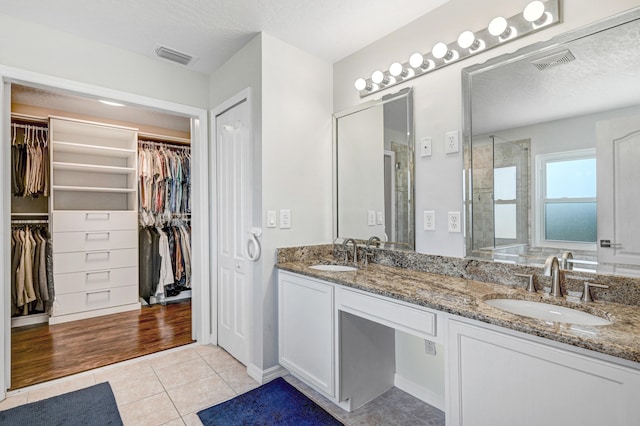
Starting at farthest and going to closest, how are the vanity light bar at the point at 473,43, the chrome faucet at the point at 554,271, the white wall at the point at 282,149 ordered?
the white wall at the point at 282,149 < the vanity light bar at the point at 473,43 < the chrome faucet at the point at 554,271

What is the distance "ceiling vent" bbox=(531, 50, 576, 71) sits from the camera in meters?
1.47

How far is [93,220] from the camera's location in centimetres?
364


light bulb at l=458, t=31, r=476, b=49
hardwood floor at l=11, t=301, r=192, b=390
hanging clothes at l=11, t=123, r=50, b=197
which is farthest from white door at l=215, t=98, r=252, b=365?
hanging clothes at l=11, t=123, r=50, b=197

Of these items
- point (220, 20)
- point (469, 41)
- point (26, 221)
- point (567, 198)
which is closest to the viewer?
point (567, 198)

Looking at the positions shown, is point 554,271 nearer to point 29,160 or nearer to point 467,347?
point 467,347

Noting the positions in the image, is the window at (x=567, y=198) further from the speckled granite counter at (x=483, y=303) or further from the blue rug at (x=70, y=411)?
the blue rug at (x=70, y=411)

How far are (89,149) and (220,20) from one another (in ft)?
8.76

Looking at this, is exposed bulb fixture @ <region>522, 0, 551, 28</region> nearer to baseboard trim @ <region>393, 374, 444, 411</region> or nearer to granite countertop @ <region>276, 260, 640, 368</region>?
granite countertop @ <region>276, 260, 640, 368</region>

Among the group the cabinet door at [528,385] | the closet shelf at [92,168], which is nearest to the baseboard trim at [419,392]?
the cabinet door at [528,385]

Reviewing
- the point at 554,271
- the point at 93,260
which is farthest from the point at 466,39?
the point at 93,260

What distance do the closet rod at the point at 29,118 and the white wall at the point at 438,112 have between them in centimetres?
366

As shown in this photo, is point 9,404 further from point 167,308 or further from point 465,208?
point 465,208

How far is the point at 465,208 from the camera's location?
71.7 inches

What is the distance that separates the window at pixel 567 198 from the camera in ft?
4.65
